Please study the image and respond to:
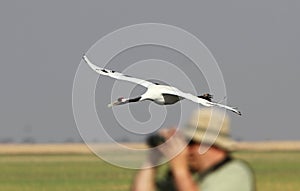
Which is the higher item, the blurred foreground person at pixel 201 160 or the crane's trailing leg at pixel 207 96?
the crane's trailing leg at pixel 207 96

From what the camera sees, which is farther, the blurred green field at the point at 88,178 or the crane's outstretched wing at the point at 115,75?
the blurred green field at the point at 88,178

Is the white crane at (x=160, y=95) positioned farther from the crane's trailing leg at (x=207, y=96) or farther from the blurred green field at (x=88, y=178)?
the blurred green field at (x=88, y=178)

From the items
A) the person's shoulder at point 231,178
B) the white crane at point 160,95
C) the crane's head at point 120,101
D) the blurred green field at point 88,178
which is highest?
the blurred green field at point 88,178

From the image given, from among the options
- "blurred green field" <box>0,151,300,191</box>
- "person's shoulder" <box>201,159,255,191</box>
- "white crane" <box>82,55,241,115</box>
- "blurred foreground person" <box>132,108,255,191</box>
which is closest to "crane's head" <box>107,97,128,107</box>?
"white crane" <box>82,55,241,115</box>

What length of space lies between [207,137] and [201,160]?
0.59 ft

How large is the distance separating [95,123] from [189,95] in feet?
5.59

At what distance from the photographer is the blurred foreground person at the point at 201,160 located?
720 centimetres

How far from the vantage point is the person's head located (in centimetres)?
729

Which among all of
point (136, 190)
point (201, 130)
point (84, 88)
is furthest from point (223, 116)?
point (84, 88)

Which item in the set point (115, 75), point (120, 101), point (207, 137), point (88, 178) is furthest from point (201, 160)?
A: point (88, 178)

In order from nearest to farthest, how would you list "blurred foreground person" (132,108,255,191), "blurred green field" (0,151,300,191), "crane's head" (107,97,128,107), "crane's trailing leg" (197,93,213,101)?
"blurred foreground person" (132,108,255,191) → "crane's head" (107,97,128,107) → "crane's trailing leg" (197,93,213,101) → "blurred green field" (0,151,300,191)

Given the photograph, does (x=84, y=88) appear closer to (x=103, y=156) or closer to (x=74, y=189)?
(x=103, y=156)

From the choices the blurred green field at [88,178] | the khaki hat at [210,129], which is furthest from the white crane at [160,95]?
the blurred green field at [88,178]

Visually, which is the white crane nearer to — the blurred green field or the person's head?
the person's head
